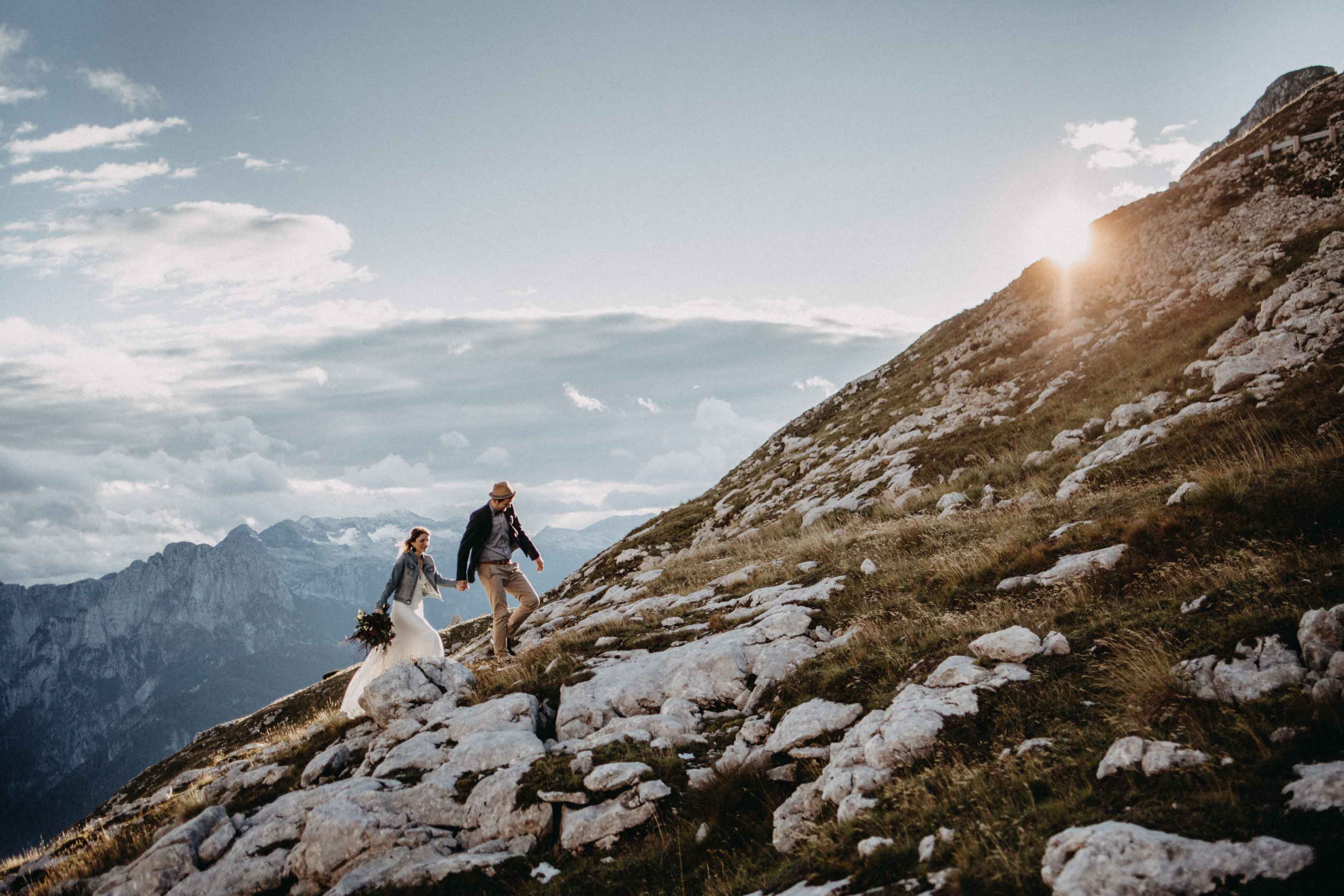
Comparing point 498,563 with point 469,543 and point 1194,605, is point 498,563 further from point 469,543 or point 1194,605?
point 1194,605

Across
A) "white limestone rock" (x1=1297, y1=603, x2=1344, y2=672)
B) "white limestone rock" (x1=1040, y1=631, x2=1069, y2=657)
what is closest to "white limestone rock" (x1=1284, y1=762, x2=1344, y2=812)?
"white limestone rock" (x1=1297, y1=603, x2=1344, y2=672)

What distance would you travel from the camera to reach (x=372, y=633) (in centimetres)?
1463

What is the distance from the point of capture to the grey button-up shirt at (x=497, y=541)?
52.6ft

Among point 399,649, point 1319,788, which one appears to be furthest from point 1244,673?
point 399,649

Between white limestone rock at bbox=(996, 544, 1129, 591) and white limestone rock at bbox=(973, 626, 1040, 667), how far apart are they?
2123 mm

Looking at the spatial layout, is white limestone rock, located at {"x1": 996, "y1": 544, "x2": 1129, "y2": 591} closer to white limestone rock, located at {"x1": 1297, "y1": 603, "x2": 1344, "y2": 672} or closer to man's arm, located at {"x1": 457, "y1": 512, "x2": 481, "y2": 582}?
white limestone rock, located at {"x1": 1297, "y1": 603, "x2": 1344, "y2": 672}

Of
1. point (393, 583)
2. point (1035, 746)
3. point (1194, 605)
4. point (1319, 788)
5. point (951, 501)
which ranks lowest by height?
point (1035, 746)

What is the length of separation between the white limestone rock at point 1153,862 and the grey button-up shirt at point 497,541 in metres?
13.5

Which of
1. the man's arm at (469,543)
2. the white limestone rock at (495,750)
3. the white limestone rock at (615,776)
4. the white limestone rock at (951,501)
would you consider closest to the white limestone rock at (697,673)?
the white limestone rock at (495,750)

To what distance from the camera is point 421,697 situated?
12.7 metres

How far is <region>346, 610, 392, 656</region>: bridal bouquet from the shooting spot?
14.6 meters

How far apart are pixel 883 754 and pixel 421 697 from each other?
9525 millimetres

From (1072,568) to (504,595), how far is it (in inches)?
487

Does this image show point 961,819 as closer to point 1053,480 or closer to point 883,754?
point 883,754
